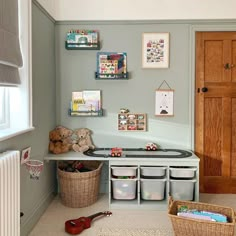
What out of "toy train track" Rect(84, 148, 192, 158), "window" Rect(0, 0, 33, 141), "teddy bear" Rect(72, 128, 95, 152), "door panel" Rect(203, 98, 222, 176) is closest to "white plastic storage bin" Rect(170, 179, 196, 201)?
"toy train track" Rect(84, 148, 192, 158)

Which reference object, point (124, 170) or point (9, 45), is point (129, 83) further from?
point (9, 45)

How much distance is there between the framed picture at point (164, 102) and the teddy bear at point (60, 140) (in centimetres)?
103

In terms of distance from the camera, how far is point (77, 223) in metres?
2.43

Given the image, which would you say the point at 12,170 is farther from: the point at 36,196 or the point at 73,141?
the point at 73,141

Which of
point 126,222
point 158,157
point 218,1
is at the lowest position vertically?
point 126,222

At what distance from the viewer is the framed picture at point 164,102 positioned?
128 inches

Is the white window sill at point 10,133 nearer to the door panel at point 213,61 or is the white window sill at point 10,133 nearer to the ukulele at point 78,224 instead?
the ukulele at point 78,224

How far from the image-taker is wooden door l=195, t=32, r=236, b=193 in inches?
126

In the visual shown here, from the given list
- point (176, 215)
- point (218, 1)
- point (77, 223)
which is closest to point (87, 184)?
point (77, 223)

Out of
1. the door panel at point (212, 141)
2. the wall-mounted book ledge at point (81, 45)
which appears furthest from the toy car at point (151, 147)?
the wall-mounted book ledge at point (81, 45)

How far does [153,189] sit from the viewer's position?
9.55ft

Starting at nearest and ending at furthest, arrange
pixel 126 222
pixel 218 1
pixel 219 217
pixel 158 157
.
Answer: pixel 219 217, pixel 126 222, pixel 158 157, pixel 218 1

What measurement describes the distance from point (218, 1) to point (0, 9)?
2.34m

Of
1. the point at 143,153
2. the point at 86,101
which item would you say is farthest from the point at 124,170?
the point at 86,101
